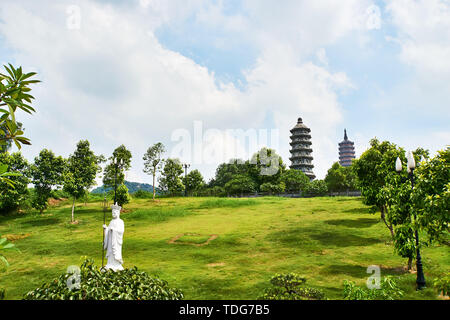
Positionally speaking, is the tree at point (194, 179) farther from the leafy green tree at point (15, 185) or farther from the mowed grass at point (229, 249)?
the leafy green tree at point (15, 185)

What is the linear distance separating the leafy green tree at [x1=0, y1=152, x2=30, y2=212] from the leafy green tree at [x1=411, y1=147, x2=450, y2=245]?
35.5 m

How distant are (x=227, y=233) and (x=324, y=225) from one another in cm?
816

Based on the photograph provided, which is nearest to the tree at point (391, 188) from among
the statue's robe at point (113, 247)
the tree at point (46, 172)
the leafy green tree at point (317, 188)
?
the statue's robe at point (113, 247)

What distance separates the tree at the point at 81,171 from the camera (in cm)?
3166

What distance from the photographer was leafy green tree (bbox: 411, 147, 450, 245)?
6969 mm

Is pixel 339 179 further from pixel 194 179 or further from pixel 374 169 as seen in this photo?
pixel 374 169

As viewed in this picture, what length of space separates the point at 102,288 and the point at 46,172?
31.2 metres

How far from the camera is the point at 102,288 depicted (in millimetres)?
7102

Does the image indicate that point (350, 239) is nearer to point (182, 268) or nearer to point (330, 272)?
point (330, 272)

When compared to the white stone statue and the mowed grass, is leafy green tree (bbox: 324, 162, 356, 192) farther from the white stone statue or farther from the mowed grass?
the white stone statue

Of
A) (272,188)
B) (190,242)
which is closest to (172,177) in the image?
(272,188)

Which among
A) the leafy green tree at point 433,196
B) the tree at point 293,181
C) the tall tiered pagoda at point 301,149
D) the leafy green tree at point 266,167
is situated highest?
the tall tiered pagoda at point 301,149

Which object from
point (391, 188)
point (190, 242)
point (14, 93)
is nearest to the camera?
point (14, 93)

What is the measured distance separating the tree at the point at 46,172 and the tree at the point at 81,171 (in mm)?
1089
